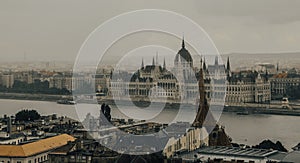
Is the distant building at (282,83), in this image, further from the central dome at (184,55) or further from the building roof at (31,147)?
the building roof at (31,147)

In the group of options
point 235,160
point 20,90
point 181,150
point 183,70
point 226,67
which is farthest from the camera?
point 20,90

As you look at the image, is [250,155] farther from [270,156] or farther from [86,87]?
[86,87]

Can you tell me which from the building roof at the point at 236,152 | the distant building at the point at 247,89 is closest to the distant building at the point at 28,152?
the building roof at the point at 236,152

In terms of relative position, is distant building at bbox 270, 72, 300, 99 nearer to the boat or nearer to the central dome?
the central dome

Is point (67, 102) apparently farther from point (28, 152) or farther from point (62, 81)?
point (28, 152)

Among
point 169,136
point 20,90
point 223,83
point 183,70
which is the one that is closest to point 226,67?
point 223,83

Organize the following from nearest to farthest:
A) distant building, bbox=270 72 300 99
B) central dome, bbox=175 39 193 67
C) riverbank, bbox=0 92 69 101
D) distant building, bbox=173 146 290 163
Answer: distant building, bbox=173 146 290 163, central dome, bbox=175 39 193 67, riverbank, bbox=0 92 69 101, distant building, bbox=270 72 300 99

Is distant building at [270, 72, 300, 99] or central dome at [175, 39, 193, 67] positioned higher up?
central dome at [175, 39, 193, 67]

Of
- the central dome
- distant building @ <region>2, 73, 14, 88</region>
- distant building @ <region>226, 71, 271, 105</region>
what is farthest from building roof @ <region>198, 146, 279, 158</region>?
distant building @ <region>2, 73, 14, 88</region>
